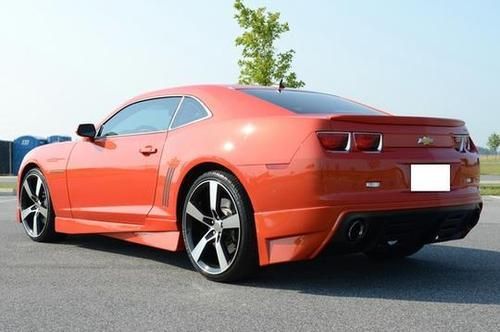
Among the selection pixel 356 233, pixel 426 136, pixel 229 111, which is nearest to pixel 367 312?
pixel 356 233

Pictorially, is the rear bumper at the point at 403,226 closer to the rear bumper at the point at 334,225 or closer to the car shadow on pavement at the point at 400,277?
the rear bumper at the point at 334,225

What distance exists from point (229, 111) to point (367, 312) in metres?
1.70

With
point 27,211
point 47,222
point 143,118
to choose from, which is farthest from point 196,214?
point 27,211

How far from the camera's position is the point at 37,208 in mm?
6461

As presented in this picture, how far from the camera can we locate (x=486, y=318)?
3438mm

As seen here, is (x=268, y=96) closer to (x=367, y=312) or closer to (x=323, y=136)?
(x=323, y=136)

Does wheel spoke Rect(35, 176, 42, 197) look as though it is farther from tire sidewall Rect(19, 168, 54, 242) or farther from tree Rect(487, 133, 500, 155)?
tree Rect(487, 133, 500, 155)

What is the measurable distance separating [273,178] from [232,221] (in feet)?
1.56

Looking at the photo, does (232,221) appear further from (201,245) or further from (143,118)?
(143,118)

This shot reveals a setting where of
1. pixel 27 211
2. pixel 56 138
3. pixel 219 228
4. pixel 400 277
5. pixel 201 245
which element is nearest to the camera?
pixel 219 228

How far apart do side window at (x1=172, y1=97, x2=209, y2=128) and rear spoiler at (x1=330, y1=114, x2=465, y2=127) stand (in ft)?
3.81

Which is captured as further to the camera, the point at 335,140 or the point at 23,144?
the point at 23,144

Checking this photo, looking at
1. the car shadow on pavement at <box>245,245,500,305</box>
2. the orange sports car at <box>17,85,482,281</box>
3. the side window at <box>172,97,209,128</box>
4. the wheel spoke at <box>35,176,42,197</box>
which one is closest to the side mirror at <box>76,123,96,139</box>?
the orange sports car at <box>17,85,482,281</box>

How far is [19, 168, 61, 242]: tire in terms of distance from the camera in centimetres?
630
